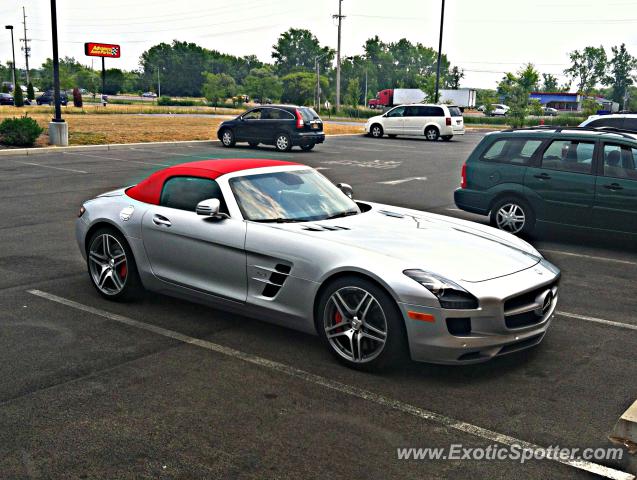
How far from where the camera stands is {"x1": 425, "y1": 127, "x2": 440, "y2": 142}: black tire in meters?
35.2

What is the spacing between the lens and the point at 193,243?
628cm

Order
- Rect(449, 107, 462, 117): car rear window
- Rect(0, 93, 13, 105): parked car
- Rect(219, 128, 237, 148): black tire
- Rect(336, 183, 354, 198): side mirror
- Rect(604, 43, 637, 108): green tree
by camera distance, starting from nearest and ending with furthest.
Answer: Rect(336, 183, 354, 198): side mirror < Rect(219, 128, 237, 148): black tire < Rect(449, 107, 462, 117): car rear window < Rect(0, 93, 13, 105): parked car < Rect(604, 43, 637, 108): green tree

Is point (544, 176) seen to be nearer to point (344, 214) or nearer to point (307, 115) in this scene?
point (344, 214)

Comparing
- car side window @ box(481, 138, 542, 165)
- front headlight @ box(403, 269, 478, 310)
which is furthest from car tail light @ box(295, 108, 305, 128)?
front headlight @ box(403, 269, 478, 310)

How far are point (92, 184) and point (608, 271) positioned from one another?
37.5 ft

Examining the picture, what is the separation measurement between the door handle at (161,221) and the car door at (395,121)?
30.2m

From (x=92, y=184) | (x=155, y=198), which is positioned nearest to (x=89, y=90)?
(x=92, y=184)

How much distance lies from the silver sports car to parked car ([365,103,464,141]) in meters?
28.9

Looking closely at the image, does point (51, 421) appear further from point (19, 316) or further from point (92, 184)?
point (92, 184)

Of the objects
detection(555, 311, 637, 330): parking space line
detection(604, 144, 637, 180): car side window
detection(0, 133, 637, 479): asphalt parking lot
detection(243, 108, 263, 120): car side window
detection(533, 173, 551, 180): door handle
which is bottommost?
detection(0, 133, 637, 479): asphalt parking lot

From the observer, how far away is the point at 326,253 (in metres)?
5.44

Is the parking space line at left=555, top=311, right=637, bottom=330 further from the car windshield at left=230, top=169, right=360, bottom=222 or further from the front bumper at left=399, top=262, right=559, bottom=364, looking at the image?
the car windshield at left=230, top=169, right=360, bottom=222

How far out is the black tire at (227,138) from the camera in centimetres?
2681

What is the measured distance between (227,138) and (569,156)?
1837cm
